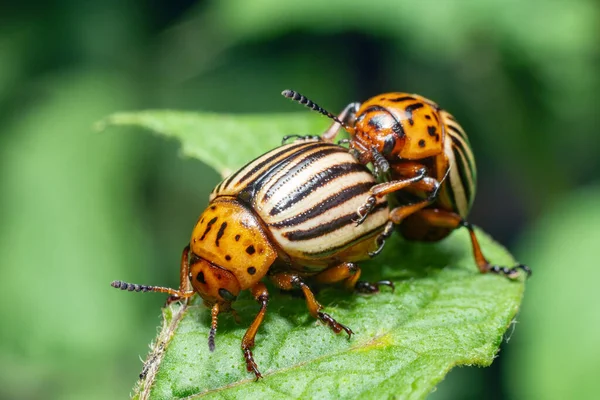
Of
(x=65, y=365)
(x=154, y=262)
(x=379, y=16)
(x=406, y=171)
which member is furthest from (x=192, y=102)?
(x=406, y=171)

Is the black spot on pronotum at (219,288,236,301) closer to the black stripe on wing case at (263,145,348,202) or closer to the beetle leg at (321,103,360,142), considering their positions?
the black stripe on wing case at (263,145,348,202)

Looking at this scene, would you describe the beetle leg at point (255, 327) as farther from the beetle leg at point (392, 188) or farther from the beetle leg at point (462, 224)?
the beetle leg at point (462, 224)

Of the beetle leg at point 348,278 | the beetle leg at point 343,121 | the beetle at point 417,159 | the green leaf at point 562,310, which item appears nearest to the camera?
the beetle leg at point 348,278

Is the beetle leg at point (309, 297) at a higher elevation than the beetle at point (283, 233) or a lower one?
lower

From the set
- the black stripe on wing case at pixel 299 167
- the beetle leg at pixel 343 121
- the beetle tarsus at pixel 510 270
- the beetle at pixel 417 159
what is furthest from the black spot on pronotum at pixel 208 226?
the beetle tarsus at pixel 510 270

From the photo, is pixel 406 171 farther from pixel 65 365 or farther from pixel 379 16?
pixel 65 365

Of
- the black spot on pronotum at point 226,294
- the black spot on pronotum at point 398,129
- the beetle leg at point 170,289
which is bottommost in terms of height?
the beetle leg at point 170,289

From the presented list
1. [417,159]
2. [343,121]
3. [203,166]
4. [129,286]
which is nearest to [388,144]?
[417,159]
